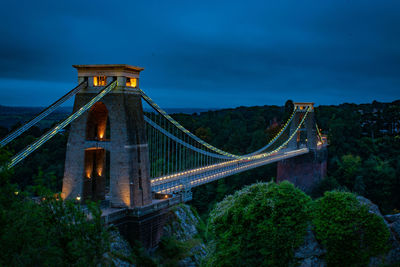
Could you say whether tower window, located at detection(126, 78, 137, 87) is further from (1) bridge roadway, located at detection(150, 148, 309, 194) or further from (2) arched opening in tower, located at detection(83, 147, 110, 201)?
(1) bridge roadway, located at detection(150, 148, 309, 194)

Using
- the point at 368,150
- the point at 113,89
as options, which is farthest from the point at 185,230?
the point at 368,150

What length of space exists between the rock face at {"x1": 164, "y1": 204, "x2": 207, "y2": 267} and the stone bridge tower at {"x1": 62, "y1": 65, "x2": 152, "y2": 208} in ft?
5.72

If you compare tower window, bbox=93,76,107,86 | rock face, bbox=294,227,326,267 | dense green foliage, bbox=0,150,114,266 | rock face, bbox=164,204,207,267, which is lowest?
rock face, bbox=164,204,207,267

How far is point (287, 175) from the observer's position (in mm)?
36062

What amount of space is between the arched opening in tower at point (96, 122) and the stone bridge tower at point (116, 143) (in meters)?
0.08

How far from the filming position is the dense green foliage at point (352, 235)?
10383 mm

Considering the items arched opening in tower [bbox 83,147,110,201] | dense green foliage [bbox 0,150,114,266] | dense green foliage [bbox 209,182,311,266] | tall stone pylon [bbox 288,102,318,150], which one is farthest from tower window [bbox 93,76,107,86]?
tall stone pylon [bbox 288,102,318,150]

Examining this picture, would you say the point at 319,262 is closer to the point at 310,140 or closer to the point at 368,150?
the point at 310,140

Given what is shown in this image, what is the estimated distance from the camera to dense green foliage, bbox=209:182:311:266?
Result: 1081 centimetres

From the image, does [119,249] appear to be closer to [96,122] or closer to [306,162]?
[96,122]

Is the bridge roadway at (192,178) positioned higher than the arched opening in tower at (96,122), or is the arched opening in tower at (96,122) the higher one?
the arched opening in tower at (96,122)

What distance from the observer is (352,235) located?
1045 cm

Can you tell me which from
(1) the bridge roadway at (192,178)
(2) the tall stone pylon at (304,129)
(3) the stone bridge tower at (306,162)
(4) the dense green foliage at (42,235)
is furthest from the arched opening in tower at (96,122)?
(2) the tall stone pylon at (304,129)

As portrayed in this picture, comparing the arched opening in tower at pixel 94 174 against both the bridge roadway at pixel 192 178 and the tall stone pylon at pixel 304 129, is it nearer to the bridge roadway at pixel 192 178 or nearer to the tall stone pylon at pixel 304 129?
the bridge roadway at pixel 192 178
